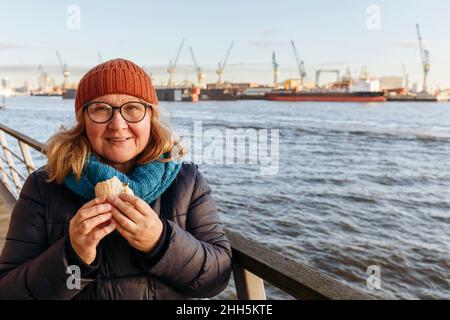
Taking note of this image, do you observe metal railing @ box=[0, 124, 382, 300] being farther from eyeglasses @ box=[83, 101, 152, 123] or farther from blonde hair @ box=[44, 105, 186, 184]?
eyeglasses @ box=[83, 101, 152, 123]

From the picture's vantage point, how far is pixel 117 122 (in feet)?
4.07

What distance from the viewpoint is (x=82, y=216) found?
3.34 feet

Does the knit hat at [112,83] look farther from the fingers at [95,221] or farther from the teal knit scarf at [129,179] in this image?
the fingers at [95,221]

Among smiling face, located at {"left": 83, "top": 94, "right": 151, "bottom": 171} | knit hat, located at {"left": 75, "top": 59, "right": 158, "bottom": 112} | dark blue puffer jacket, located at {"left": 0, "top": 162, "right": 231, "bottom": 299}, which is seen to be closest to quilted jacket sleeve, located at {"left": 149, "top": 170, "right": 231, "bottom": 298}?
dark blue puffer jacket, located at {"left": 0, "top": 162, "right": 231, "bottom": 299}

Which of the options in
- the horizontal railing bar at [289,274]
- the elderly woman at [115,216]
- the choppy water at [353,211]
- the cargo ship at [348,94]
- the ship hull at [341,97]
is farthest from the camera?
the cargo ship at [348,94]

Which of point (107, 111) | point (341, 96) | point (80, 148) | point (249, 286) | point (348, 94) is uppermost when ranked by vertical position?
point (348, 94)

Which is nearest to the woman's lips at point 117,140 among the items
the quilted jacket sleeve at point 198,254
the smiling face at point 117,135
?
the smiling face at point 117,135

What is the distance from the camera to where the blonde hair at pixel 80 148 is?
1238 millimetres

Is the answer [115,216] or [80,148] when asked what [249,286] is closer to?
[115,216]

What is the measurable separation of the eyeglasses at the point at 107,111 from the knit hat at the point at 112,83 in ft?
0.09

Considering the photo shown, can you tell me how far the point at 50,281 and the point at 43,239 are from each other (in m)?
0.14

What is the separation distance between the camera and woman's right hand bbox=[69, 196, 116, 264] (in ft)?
3.31

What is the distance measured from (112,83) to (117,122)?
0.41ft

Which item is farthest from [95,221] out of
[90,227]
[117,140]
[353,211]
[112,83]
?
[353,211]
